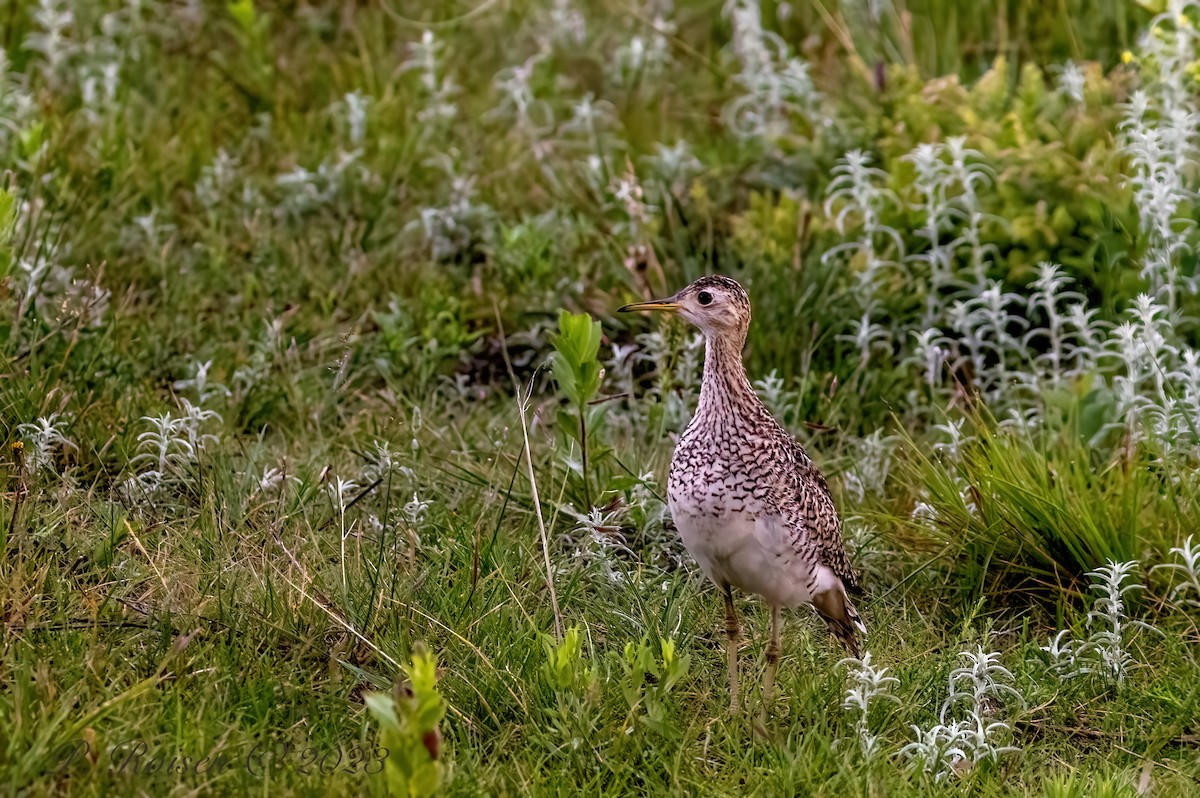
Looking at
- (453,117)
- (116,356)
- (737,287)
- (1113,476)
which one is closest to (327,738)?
(737,287)

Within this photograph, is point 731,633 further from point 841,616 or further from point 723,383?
point 723,383

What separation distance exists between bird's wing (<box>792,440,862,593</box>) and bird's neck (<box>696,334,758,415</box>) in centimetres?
27

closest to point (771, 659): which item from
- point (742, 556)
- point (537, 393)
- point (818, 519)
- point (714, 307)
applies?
point (742, 556)

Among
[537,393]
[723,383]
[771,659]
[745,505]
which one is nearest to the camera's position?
[745,505]

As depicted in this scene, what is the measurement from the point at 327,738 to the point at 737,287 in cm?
186

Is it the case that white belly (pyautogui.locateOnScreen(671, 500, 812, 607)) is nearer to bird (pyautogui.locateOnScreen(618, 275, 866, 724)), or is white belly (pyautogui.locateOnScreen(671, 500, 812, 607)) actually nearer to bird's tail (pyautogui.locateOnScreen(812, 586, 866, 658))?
bird (pyautogui.locateOnScreen(618, 275, 866, 724))

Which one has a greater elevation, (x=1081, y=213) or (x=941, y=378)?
(x=1081, y=213)

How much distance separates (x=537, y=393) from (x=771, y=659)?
2351mm

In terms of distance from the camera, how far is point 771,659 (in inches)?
174

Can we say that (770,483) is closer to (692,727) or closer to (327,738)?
(692,727)

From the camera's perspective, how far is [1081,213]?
6.54 meters

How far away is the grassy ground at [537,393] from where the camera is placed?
4.04 m
